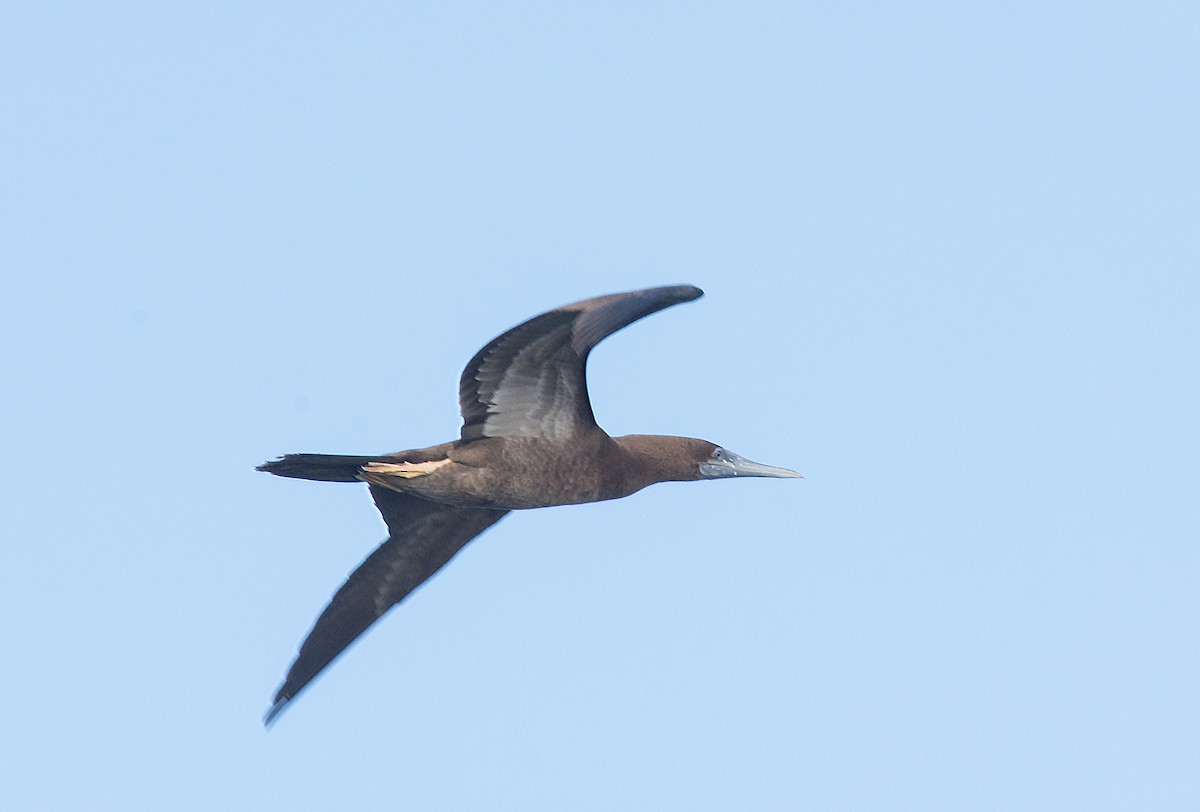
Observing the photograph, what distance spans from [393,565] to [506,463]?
1.95 m

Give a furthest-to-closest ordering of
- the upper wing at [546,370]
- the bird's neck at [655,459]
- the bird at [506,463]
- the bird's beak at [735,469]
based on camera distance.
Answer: the bird's beak at [735,469], the bird's neck at [655,459], the bird at [506,463], the upper wing at [546,370]

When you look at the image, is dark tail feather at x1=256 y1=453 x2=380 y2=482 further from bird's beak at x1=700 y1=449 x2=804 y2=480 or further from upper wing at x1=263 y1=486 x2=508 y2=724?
bird's beak at x1=700 y1=449 x2=804 y2=480

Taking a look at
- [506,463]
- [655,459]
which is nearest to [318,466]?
[506,463]

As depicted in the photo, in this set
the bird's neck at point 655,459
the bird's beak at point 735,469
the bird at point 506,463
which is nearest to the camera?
the bird at point 506,463

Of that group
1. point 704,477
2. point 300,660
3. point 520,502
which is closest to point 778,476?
point 704,477

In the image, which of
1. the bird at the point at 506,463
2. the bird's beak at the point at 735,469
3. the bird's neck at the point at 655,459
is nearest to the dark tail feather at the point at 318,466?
the bird at the point at 506,463

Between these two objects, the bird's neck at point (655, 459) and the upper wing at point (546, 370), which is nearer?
the upper wing at point (546, 370)

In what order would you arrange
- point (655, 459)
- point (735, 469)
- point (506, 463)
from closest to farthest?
point (506, 463)
point (655, 459)
point (735, 469)

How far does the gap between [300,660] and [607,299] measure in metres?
3.84

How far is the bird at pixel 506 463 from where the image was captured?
10.3 m

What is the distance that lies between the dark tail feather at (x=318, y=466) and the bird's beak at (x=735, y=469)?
2.45m

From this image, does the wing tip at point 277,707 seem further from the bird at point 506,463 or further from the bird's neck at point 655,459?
the bird's neck at point 655,459

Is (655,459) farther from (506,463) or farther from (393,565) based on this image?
(393,565)

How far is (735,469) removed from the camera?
12305mm
